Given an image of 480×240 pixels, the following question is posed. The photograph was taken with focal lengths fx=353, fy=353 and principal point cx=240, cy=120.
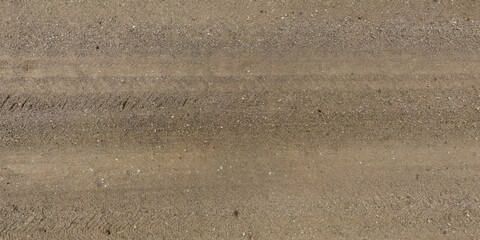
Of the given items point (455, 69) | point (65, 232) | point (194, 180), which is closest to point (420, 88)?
point (455, 69)

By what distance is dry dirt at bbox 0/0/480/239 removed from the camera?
4707mm

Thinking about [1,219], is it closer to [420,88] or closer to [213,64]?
[213,64]

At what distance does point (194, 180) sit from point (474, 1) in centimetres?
477

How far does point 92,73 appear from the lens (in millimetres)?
4871

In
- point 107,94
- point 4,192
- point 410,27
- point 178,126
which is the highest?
point 410,27

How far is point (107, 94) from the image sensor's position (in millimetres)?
4836

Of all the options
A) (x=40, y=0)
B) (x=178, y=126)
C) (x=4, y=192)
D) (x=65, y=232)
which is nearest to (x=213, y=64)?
(x=178, y=126)

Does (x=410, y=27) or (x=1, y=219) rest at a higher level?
(x=410, y=27)

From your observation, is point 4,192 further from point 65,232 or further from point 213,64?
point 213,64

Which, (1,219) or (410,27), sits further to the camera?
(410,27)

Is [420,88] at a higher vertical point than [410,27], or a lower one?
lower

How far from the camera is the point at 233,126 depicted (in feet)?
15.9

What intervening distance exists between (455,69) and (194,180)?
12.9 feet

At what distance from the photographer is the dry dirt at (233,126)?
15.4ft
